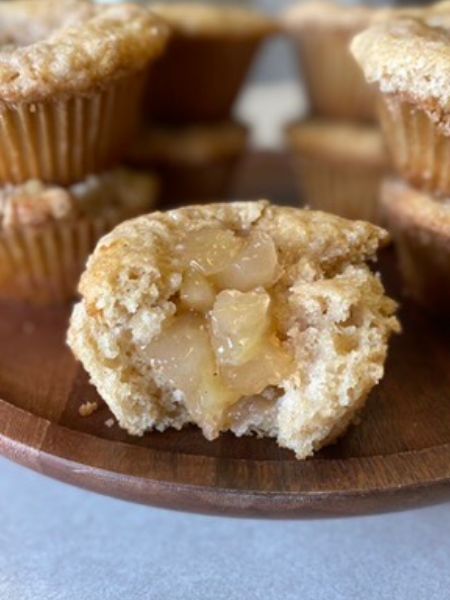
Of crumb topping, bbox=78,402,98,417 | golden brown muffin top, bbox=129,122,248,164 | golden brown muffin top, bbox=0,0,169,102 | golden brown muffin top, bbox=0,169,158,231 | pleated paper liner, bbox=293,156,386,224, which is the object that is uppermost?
golden brown muffin top, bbox=0,0,169,102

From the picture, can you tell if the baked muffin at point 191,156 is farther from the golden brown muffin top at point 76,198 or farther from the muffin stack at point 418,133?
the muffin stack at point 418,133

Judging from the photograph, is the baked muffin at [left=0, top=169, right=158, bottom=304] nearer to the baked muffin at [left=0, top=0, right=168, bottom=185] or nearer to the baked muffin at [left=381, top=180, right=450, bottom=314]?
the baked muffin at [left=0, top=0, right=168, bottom=185]

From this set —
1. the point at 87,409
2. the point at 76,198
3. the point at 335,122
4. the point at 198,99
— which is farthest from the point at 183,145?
the point at 87,409

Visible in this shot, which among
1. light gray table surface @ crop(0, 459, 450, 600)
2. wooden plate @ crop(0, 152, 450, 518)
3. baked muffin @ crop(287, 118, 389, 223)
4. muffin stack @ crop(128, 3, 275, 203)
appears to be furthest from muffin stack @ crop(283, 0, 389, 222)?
light gray table surface @ crop(0, 459, 450, 600)

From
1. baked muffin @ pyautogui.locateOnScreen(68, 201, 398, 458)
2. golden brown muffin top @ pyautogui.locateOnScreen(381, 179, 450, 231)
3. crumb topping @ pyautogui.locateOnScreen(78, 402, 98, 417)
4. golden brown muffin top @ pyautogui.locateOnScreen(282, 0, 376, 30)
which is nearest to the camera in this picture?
baked muffin @ pyautogui.locateOnScreen(68, 201, 398, 458)

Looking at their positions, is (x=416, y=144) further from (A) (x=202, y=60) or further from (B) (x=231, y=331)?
(A) (x=202, y=60)

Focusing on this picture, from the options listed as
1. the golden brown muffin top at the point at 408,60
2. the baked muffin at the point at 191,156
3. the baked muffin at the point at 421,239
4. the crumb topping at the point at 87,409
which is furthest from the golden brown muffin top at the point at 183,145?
the crumb topping at the point at 87,409

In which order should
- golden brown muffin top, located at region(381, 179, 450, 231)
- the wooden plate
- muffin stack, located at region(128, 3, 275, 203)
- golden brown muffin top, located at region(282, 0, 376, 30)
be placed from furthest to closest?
muffin stack, located at region(128, 3, 275, 203), golden brown muffin top, located at region(282, 0, 376, 30), golden brown muffin top, located at region(381, 179, 450, 231), the wooden plate
